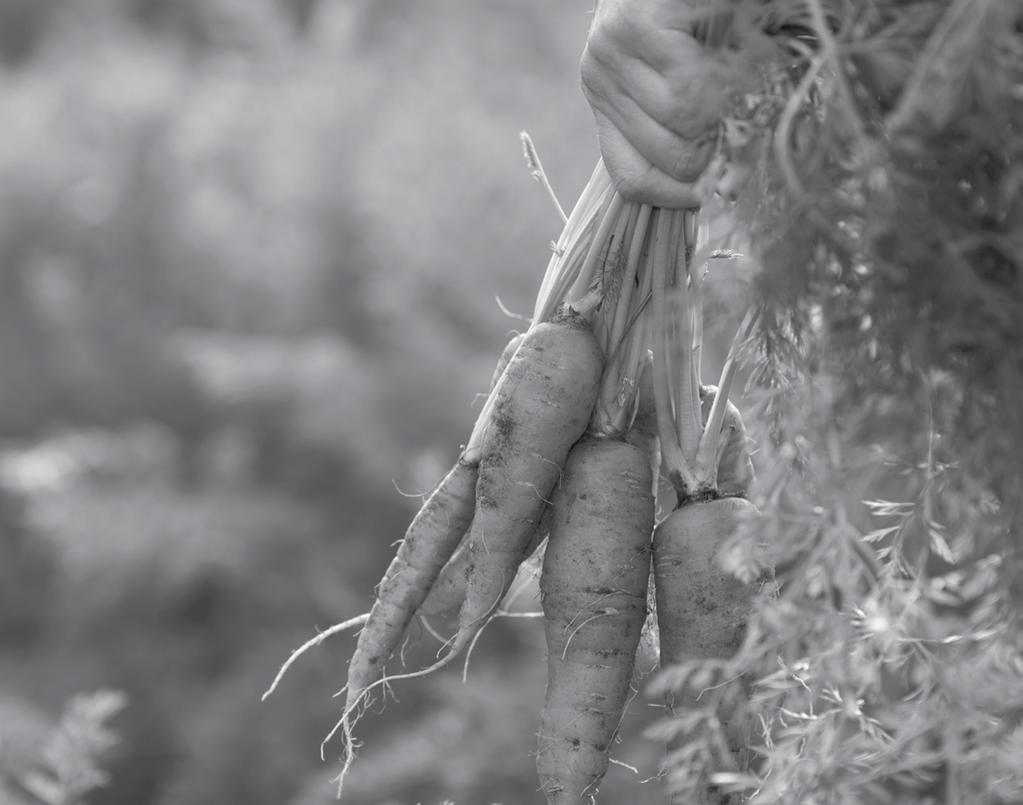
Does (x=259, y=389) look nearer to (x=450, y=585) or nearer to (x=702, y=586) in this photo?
(x=450, y=585)

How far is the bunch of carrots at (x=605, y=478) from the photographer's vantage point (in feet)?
2.81

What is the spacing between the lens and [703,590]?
852 millimetres

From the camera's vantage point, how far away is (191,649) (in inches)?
148

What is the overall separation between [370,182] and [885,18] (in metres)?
3.59

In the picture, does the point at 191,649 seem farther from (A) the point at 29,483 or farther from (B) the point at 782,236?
(B) the point at 782,236

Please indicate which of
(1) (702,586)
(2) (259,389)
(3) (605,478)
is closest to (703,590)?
(1) (702,586)

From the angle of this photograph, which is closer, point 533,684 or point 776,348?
point 776,348

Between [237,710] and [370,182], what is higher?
[370,182]

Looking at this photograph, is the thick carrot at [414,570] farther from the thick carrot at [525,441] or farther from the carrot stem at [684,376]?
the carrot stem at [684,376]

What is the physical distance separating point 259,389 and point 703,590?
3112mm

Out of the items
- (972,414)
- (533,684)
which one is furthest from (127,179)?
(972,414)

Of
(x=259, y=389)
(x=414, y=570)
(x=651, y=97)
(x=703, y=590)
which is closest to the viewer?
(x=651, y=97)

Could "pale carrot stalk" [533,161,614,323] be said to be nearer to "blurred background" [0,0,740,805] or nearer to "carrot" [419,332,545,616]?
"carrot" [419,332,545,616]

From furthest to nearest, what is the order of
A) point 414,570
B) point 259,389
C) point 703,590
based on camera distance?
point 259,389, point 414,570, point 703,590
